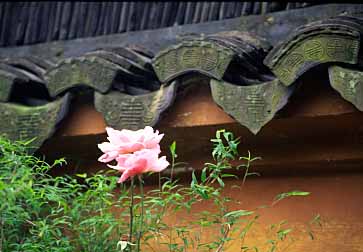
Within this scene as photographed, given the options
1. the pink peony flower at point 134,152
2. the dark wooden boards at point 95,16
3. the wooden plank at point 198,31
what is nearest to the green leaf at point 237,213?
the pink peony flower at point 134,152

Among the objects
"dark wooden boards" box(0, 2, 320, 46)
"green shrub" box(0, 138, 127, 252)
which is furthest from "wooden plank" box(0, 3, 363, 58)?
"green shrub" box(0, 138, 127, 252)

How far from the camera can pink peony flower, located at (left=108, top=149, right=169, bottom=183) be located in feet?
5.74

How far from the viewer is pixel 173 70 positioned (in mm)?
1950

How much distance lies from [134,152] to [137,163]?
3 centimetres

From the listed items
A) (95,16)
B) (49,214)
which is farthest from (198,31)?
(49,214)

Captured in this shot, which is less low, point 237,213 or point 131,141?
point 131,141

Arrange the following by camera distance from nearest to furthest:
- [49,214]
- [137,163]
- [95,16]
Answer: [137,163] < [49,214] < [95,16]

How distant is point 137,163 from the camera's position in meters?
1.75

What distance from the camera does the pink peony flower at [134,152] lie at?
1.75 meters

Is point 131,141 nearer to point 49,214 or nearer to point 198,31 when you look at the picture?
point 49,214

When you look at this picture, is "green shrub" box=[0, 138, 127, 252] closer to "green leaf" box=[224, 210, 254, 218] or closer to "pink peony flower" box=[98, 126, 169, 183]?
"pink peony flower" box=[98, 126, 169, 183]

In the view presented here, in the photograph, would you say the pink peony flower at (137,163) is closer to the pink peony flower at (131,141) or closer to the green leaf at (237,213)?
the pink peony flower at (131,141)

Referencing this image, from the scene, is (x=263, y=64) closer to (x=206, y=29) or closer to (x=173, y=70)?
(x=173, y=70)

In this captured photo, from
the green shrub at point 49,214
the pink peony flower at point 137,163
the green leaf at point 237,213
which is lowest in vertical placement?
the green shrub at point 49,214
